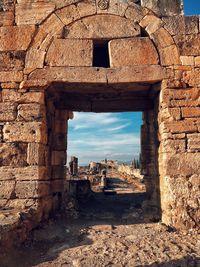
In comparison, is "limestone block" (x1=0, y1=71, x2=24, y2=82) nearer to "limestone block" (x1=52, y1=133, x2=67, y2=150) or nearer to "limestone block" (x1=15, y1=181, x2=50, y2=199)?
"limestone block" (x1=52, y1=133, x2=67, y2=150)

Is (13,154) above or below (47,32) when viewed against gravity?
below

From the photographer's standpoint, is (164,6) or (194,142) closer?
(194,142)

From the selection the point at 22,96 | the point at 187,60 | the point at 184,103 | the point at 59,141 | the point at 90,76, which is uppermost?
the point at 187,60

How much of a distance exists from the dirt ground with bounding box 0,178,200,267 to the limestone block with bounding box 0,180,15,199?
2.63 ft

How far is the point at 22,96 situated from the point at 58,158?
175 centimetres

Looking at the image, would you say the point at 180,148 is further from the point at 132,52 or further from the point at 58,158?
the point at 58,158

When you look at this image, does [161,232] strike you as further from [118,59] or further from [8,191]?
[118,59]

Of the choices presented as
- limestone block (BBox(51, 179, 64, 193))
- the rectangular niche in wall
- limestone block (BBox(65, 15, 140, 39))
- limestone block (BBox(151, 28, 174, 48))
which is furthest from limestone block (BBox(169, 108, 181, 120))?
limestone block (BBox(51, 179, 64, 193))

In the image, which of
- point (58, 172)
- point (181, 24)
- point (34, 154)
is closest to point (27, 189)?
point (34, 154)

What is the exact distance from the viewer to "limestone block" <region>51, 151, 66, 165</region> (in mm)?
6363

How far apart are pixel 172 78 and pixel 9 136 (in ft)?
10.9

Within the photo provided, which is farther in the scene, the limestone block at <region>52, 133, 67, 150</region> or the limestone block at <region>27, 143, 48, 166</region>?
the limestone block at <region>52, 133, 67, 150</region>

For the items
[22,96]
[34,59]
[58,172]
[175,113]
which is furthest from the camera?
[58,172]

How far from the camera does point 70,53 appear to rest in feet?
18.7
